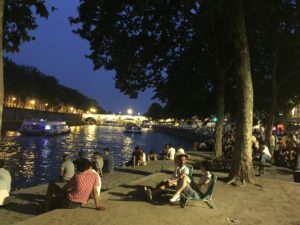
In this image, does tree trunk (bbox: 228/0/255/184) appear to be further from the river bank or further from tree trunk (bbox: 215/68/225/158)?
the river bank

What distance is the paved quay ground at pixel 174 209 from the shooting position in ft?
31.7

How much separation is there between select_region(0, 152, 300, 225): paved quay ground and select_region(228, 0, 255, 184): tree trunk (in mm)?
637

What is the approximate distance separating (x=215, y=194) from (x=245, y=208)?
146 cm

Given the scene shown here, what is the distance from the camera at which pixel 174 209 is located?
10.7 m

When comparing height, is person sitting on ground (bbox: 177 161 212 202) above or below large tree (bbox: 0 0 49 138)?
below

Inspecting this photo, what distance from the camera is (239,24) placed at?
1462 centimetres

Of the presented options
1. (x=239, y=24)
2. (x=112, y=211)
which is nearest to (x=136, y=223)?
(x=112, y=211)

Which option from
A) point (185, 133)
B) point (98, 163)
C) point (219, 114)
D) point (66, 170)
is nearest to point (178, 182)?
point (66, 170)

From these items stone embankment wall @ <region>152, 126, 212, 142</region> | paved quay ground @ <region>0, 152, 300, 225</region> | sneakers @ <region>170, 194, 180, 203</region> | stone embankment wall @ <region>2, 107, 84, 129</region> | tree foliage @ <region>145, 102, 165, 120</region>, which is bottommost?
paved quay ground @ <region>0, 152, 300, 225</region>

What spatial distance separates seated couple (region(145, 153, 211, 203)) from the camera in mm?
11047

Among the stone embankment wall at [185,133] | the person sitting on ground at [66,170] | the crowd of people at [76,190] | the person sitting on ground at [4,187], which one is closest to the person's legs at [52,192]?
the crowd of people at [76,190]

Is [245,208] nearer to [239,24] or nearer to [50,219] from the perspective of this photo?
[50,219]

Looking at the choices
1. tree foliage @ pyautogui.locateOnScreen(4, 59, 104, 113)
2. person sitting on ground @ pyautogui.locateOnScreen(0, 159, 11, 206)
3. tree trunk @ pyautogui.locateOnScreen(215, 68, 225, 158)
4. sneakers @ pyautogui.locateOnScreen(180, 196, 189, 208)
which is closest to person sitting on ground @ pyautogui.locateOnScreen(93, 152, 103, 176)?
person sitting on ground @ pyautogui.locateOnScreen(0, 159, 11, 206)

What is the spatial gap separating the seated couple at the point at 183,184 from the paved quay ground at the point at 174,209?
291 mm
